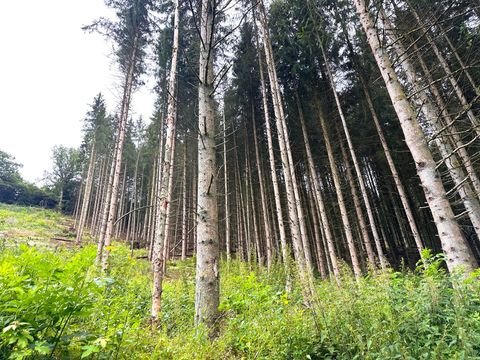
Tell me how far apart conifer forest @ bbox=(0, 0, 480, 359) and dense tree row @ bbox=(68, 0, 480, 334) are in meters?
0.06

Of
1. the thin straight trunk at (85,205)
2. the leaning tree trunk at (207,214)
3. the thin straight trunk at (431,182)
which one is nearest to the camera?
the leaning tree trunk at (207,214)

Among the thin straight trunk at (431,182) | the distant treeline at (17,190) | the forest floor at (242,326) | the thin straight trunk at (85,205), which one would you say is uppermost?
the distant treeline at (17,190)

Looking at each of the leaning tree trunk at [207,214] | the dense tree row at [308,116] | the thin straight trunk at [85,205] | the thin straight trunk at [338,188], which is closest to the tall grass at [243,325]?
the leaning tree trunk at [207,214]

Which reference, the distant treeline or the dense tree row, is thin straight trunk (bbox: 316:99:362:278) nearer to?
the dense tree row

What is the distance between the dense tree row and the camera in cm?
335

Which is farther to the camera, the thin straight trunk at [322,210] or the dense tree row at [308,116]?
the thin straight trunk at [322,210]

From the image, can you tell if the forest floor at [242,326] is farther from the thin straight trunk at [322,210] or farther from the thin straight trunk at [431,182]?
the thin straight trunk at [322,210]

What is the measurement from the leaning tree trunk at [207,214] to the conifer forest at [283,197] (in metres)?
0.02

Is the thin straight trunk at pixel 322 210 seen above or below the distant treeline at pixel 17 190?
below

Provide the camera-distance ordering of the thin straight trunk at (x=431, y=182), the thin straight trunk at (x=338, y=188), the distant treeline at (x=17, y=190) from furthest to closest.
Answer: the distant treeline at (x=17, y=190) < the thin straight trunk at (x=338, y=188) < the thin straight trunk at (x=431, y=182)

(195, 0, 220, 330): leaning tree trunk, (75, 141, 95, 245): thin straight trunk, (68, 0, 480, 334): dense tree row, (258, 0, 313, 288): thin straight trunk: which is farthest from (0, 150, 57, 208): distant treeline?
(195, 0, 220, 330): leaning tree trunk

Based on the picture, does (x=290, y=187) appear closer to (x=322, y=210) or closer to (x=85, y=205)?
(x=322, y=210)

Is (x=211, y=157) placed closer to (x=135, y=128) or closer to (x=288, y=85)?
(x=288, y=85)

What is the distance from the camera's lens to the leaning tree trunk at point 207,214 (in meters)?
2.83
